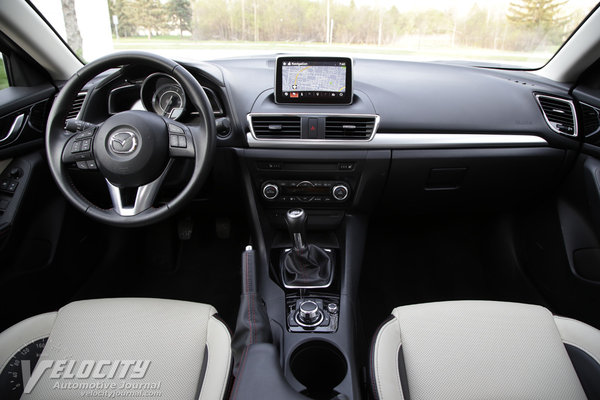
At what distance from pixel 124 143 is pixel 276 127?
2.12 ft

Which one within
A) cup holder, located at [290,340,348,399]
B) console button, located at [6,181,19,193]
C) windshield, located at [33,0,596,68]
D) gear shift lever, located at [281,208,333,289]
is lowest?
cup holder, located at [290,340,348,399]

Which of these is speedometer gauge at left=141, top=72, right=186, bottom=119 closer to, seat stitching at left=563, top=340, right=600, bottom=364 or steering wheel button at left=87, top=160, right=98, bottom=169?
steering wheel button at left=87, top=160, right=98, bottom=169

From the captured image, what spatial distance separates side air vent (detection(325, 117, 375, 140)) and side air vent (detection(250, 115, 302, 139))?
0.44 feet

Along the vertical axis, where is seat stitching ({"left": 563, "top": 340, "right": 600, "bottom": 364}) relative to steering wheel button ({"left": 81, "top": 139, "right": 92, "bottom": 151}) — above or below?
below

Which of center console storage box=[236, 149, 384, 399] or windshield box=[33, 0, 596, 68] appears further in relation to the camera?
windshield box=[33, 0, 596, 68]

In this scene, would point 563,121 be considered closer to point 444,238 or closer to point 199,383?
point 444,238

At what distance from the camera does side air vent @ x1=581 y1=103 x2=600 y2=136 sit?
70.6 inches

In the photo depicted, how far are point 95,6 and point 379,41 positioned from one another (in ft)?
4.67

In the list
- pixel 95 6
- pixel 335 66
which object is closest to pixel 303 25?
pixel 335 66

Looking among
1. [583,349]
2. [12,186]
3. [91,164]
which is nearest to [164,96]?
[91,164]

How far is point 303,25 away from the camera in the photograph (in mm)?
1947

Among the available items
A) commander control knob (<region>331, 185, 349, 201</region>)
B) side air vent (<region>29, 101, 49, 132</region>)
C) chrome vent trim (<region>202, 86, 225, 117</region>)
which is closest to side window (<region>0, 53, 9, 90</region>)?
side air vent (<region>29, 101, 49, 132</region>)

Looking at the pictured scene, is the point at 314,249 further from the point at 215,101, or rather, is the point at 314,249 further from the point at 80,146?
the point at 80,146

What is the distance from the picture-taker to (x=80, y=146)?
4.53ft
